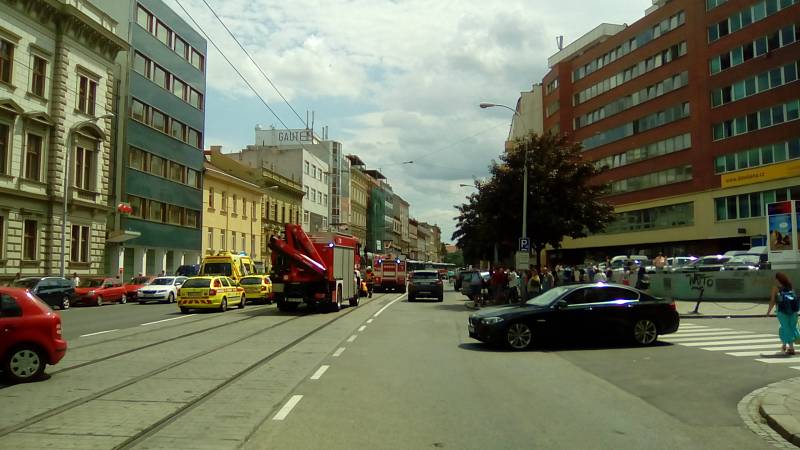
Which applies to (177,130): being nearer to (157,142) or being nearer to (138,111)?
(157,142)

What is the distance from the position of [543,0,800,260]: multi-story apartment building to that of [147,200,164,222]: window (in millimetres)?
39969

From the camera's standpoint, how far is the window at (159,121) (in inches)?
1843

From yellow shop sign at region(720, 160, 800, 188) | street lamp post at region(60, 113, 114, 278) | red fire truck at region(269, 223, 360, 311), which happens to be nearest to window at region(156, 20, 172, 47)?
street lamp post at region(60, 113, 114, 278)

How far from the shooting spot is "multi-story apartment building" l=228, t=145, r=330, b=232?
73688mm

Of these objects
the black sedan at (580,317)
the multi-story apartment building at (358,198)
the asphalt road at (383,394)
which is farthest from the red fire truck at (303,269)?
the multi-story apartment building at (358,198)

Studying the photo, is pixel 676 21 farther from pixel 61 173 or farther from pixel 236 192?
pixel 61 173

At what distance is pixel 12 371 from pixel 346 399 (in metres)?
4.83

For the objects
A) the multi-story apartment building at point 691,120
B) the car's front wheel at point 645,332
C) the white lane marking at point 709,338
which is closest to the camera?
the car's front wheel at point 645,332

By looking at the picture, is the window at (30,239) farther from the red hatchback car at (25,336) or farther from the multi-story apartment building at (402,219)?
the multi-story apartment building at (402,219)

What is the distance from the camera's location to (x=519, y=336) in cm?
1334

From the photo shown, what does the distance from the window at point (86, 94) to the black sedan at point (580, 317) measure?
32.3 m

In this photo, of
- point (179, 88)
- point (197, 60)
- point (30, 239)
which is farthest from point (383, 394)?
point (197, 60)

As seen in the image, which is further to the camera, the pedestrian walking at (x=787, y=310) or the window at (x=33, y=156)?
the window at (x=33, y=156)

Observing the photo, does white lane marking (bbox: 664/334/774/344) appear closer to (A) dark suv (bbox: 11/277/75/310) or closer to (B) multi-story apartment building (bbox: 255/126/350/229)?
(A) dark suv (bbox: 11/277/75/310)
